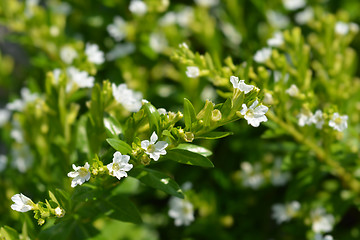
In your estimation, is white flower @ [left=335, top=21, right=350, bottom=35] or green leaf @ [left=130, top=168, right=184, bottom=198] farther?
white flower @ [left=335, top=21, right=350, bottom=35]

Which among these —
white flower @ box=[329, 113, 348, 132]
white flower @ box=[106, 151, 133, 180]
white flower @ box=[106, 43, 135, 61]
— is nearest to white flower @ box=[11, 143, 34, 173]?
white flower @ box=[106, 43, 135, 61]

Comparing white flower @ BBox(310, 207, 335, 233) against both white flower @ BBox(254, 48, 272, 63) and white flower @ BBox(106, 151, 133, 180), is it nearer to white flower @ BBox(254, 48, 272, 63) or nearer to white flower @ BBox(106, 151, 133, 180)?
white flower @ BBox(254, 48, 272, 63)

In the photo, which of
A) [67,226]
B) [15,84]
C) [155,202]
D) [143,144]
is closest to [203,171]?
[155,202]

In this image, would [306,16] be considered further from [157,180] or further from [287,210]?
[157,180]

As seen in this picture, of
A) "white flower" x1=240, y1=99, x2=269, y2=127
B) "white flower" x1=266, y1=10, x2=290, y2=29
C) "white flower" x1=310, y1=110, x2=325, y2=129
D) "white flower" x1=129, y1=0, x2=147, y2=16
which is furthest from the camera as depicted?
"white flower" x1=266, y1=10, x2=290, y2=29

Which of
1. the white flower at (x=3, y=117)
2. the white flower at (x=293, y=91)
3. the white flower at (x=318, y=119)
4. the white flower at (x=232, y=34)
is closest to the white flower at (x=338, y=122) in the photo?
the white flower at (x=318, y=119)

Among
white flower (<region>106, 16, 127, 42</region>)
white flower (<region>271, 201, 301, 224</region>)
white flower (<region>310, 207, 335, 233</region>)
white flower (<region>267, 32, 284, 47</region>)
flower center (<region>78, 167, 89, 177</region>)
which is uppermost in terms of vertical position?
white flower (<region>106, 16, 127, 42</region>)

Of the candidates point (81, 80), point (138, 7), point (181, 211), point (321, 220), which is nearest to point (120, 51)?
point (138, 7)

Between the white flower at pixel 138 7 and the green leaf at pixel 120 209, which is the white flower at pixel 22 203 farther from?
the white flower at pixel 138 7
